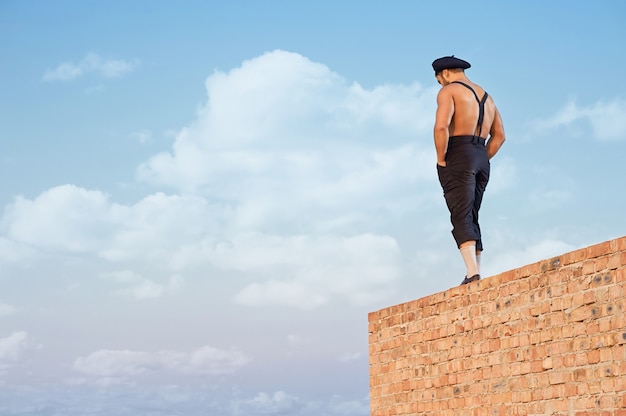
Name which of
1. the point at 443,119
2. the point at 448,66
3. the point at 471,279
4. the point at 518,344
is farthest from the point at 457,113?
the point at 518,344

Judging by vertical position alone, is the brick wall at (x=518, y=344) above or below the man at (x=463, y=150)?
below

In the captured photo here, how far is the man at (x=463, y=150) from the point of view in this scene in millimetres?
11547

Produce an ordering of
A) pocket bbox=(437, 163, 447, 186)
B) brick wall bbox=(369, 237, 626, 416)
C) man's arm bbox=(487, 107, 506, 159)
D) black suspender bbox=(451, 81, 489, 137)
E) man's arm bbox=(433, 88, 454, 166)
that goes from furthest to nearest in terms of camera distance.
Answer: man's arm bbox=(487, 107, 506, 159)
pocket bbox=(437, 163, 447, 186)
black suspender bbox=(451, 81, 489, 137)
man's arm bbox=(433, 88, 454, 166)
brick wall bbox=(369, 237, 626, 416)

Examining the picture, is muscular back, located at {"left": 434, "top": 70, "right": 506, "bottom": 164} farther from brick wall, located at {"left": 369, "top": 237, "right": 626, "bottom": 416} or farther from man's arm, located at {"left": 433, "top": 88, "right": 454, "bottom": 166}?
brick wall, located at {"left": 369, "top": 237, "right": 626, "bottom": 416}

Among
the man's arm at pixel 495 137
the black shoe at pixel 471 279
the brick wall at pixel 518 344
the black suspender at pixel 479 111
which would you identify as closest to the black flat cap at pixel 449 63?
the black suspender at pixel 479 111

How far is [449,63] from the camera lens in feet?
39.1

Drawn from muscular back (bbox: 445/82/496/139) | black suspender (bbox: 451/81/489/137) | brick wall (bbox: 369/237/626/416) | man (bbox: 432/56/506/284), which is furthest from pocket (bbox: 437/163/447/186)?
brick wall (bbox: 369/237/626/416)

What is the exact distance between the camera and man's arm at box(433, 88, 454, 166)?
11523 millimetres

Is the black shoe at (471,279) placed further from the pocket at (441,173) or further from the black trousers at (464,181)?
the pocket at (441,173)

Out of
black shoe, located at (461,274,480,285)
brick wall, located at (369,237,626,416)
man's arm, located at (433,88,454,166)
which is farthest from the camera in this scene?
man's arm, located at (433,88,454,166)

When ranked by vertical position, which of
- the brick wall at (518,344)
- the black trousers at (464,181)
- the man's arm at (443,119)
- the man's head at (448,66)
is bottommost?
the brick wall at (518,344)

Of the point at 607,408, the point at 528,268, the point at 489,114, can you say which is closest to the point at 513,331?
the point at 528,268

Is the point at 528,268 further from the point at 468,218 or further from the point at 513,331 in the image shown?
Answer: the point at 468,218

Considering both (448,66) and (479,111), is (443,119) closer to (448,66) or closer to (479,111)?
(479,111)
